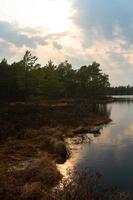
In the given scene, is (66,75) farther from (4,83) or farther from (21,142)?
(21,142)

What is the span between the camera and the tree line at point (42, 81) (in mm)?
92569

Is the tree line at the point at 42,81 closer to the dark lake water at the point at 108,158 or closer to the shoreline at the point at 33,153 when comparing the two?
the shoreline at the point at 33,153

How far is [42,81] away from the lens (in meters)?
102

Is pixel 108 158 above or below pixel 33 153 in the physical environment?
below

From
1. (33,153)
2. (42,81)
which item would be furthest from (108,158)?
(42,81)

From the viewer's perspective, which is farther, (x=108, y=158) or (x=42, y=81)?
(x=42, y=81)

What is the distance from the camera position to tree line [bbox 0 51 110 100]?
304 ft

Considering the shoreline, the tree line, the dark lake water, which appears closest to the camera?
the shoreline

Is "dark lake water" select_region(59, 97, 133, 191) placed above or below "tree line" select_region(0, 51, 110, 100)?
below

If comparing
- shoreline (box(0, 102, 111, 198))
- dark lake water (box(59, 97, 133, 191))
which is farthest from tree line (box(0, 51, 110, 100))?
dark lake water (box(59, 97, 133, 191))

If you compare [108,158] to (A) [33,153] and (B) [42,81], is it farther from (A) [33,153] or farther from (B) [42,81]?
(B) [42,81]

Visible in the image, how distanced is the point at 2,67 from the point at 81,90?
185ft

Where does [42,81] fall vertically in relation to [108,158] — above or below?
above

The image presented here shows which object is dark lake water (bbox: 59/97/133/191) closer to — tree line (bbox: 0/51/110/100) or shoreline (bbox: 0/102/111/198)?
shoreline (bbox: 0/102/111/198)
